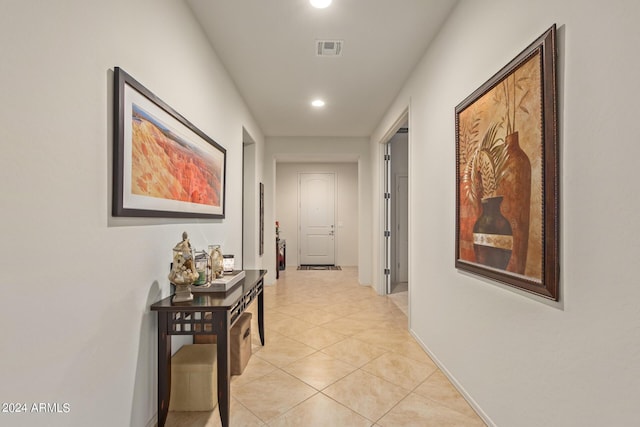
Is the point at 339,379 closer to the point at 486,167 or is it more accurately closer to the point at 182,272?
the point at 182,272

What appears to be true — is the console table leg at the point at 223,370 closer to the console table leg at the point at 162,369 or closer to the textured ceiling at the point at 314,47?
the console table leg at the point at 162,369

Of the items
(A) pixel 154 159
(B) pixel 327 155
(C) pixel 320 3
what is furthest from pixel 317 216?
(A) pixel 154 159

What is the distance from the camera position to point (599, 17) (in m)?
1.13

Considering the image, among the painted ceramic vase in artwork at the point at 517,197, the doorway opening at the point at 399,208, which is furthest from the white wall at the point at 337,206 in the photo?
the painted ceramic vase in artwork at the point at 517,197

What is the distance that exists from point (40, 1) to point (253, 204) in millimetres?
3864

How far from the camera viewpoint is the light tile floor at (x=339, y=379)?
190 centimetres

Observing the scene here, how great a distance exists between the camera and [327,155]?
5879 millimetres

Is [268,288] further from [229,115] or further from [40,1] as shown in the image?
[40,1]

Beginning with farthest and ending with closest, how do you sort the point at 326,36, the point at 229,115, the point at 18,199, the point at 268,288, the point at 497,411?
the point at 268,288 → the point at 229,115 → the point at 326,36 → the point at 497,411 → the point at 18,199

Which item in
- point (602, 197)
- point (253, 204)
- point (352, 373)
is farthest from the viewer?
point (253, 204)

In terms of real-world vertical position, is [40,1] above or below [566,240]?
above

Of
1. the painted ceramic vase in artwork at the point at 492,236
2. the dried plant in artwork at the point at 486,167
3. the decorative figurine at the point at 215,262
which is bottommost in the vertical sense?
the decorative figurine at the point at 215,262

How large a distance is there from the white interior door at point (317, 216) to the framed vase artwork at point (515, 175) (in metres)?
5.90

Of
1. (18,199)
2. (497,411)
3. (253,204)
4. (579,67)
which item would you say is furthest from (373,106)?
(18,199)
